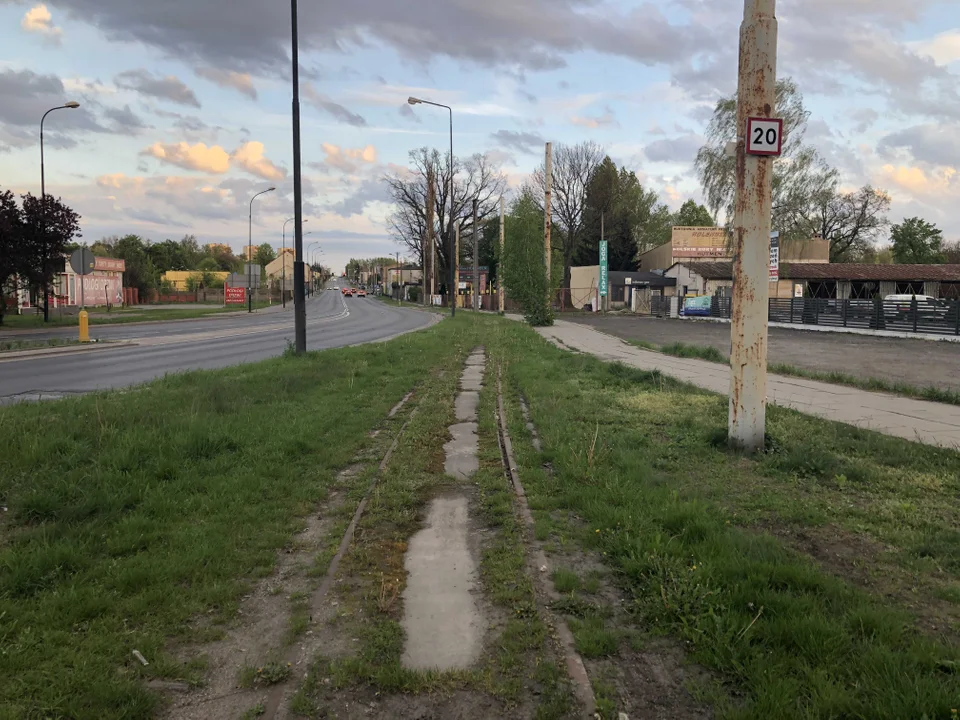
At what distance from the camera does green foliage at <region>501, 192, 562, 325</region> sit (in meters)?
37.7

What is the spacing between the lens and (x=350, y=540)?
5113 mm

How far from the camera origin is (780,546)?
4621 millimetres

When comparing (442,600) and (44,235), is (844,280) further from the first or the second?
(442,600)

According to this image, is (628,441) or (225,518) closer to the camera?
(225,518)

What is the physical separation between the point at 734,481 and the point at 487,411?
4.82m

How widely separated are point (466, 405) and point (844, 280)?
5720 centimetres

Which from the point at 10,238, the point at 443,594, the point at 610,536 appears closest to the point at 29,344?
the point at 10,238

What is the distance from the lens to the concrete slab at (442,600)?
3531 mm

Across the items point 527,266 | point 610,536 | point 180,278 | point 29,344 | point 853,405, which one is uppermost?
point 180,278

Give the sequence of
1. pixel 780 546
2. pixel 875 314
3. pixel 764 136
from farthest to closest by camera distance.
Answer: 1. pixel 875 314
2. pixel 764 136
3. pixel 780 546

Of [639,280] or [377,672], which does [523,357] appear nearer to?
[377,672]

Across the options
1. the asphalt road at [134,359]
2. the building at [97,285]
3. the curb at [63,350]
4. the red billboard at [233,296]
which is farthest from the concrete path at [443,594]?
the red billboard at [233,296]

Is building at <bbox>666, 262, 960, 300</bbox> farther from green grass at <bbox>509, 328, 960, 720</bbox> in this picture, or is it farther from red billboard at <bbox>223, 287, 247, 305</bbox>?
green grass at <bbox>509, 328, 960, 720</bbox>

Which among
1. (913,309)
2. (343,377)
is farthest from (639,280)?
(343,377)
